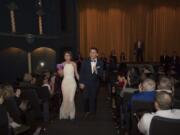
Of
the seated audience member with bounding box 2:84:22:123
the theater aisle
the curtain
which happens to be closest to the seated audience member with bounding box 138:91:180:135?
the seated audience member with bounding box 2:84:22:123

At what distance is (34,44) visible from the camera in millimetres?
16516

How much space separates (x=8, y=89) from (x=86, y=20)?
1783cm

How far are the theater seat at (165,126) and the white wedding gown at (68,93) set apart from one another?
4.55 m

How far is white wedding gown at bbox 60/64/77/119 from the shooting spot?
8.05m

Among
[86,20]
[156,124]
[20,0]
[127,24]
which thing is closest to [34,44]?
[20,0]

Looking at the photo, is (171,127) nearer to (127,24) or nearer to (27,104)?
(27,104)

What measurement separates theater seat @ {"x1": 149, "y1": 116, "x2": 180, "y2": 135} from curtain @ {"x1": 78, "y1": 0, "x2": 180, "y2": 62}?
19.6 metres

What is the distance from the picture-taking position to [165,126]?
3592 mm

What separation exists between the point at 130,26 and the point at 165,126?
2046cm

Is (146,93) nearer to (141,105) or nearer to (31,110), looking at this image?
(141,105)

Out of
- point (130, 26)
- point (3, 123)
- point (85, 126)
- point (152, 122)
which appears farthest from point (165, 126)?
point (130, 26)

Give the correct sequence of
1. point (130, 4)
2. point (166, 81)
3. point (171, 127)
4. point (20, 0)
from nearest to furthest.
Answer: point (171, 127), point (166, 81), point (20, 0), point (130, 4)

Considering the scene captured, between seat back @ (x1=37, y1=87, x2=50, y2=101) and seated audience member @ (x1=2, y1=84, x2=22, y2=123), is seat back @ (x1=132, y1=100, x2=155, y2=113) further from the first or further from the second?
seat back @ (x1=37, y1=87, x2=50, y2=101)

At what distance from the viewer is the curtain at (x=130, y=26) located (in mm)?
23156
